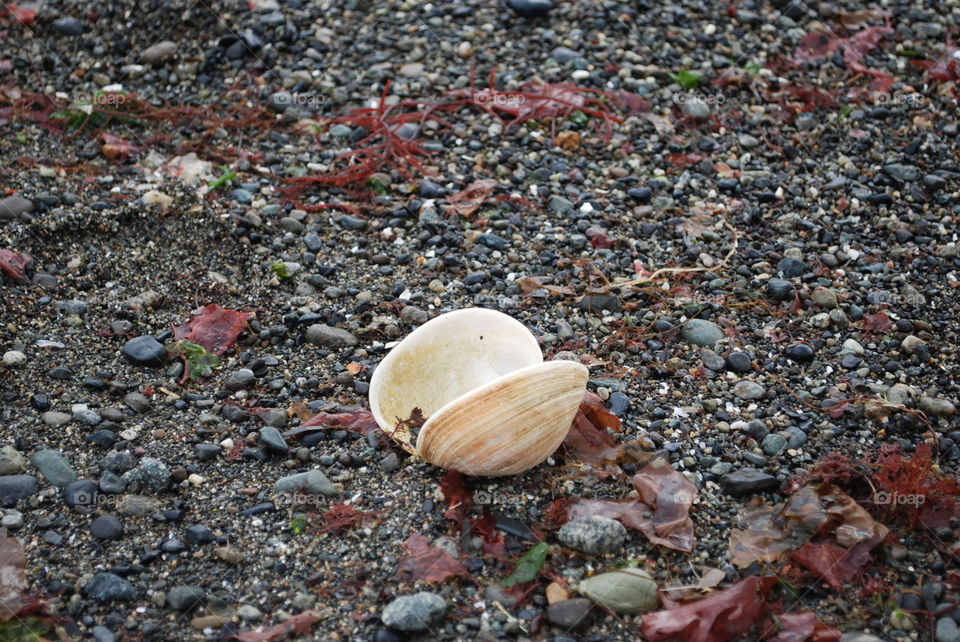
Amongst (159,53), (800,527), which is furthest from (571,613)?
(159,53)

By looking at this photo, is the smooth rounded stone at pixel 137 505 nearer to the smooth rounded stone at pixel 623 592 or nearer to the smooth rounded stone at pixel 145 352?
the smooth rounded stone at pixel 145 352

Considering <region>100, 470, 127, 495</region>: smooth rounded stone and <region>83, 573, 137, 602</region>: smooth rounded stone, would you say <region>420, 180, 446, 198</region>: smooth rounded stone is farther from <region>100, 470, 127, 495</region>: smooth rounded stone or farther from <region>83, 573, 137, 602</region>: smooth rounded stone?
<region>83, 573, 137, 602</region>: smooth rounded stone

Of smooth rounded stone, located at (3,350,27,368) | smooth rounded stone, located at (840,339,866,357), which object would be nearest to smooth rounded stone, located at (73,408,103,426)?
smooth rounded stone, located at (3,350,27,368)

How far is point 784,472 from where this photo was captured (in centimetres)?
372

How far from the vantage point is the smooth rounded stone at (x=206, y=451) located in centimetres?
379

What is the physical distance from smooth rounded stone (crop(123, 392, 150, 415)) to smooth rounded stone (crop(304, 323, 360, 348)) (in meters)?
0.81

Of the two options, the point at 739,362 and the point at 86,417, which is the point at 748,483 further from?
the point at 86,417

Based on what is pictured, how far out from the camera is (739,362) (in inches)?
169

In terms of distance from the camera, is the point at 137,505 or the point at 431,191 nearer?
the point at 137,505

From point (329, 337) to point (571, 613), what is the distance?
1.92 metres

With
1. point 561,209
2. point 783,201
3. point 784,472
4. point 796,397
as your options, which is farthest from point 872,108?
point 784,472

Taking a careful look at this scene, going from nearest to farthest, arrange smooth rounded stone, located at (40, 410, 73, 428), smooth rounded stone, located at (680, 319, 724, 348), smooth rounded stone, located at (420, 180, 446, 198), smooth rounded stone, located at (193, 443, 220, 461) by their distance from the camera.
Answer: smooth rounded stone, located at (193, 443, 220, 461)
smooth rounded stone, located at (40, 410, 73, 428)
smooth rounded stone, located at (680, 319, 724, 348)
smooth rounded stone, located at (420, 180, 446, 198)

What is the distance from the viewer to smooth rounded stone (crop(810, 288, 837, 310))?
15.2 feet

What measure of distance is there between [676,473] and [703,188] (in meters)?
2.38
